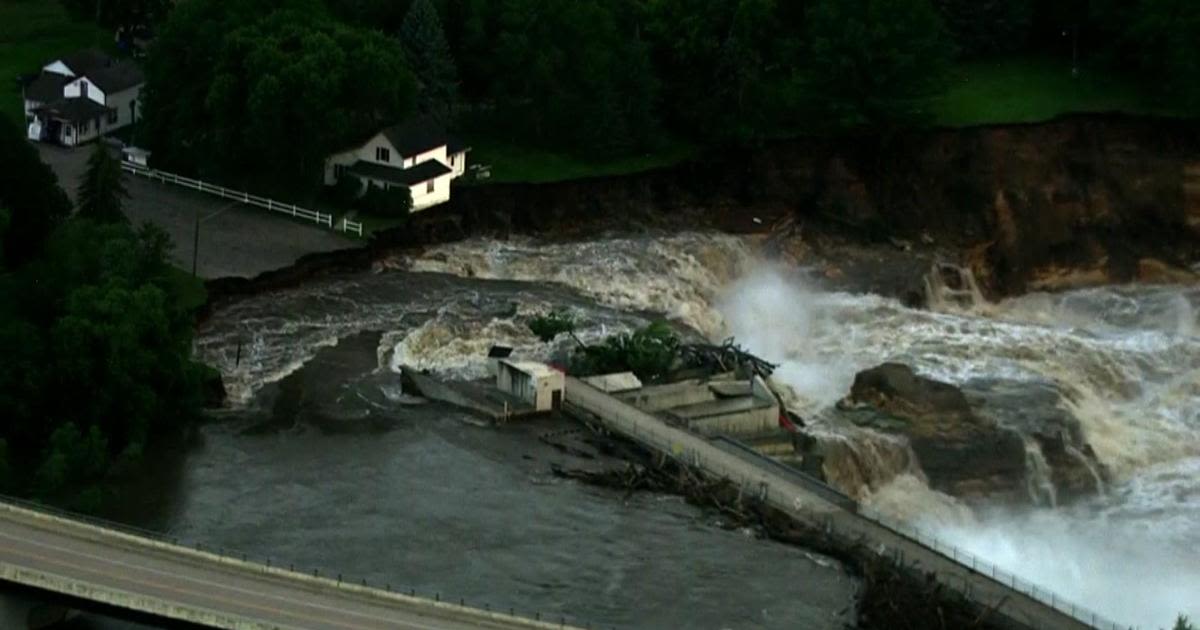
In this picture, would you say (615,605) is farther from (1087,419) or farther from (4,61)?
(4,61)

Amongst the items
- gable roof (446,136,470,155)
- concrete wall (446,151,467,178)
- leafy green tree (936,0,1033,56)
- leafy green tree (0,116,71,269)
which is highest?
leafy green tree (936,0,1033,56)

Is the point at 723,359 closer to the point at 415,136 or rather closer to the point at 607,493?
the point at 607,493

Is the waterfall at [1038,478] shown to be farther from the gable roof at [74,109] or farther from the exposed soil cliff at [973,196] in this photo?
the gable roof at [74,109]

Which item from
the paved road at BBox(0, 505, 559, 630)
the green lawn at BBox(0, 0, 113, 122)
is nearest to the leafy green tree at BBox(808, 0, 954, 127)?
the green lawn at BBox(0, 0, 113, 122)

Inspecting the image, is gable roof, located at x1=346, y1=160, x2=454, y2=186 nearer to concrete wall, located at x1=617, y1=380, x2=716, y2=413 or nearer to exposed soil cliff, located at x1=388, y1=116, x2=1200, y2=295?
exposed soil cliff, located at x1=388, y1=116, x2=1200, y2=295

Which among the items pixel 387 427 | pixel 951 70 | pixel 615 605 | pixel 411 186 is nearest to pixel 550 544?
pixel 615 605
